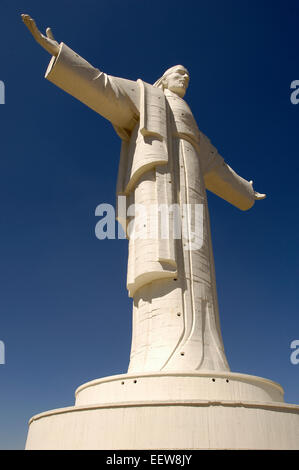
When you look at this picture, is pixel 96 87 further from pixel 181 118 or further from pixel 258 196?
pixel 258 196

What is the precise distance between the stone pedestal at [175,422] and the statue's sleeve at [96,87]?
20.0ft

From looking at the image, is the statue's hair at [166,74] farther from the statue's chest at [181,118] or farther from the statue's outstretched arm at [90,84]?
the statue's outstretched arm at [90,84]

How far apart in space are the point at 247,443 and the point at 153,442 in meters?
1.14

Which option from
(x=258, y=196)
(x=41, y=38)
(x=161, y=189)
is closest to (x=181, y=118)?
(x=161, y=189)

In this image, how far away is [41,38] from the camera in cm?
847

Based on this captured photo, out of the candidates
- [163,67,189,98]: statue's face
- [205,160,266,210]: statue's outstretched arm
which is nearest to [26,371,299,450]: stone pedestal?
[205,160,266,210]: statue's outstretched arm

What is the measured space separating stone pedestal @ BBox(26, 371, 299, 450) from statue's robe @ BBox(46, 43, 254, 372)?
2.10ft

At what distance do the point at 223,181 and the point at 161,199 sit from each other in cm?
381

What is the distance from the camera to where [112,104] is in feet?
30.6

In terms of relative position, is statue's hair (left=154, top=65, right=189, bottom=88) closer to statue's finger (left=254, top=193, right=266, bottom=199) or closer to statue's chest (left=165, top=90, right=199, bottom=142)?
statue's chest (left=165, top=90, right=199, bottom=142)

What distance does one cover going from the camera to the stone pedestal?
498 cm

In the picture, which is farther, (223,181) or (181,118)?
(223,181)
